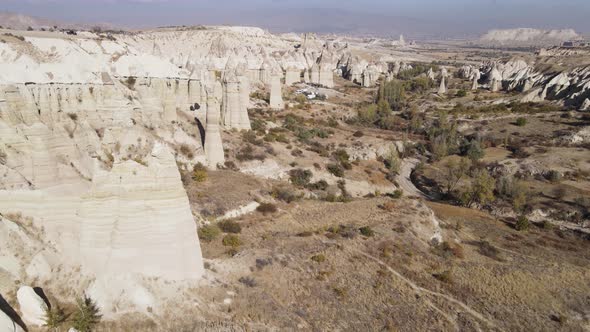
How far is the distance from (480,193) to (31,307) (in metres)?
34.6

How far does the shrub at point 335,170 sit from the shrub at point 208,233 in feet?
65.8

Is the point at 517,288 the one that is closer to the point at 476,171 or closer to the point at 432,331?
the point at 432,331

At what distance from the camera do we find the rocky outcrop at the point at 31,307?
13.1 meters

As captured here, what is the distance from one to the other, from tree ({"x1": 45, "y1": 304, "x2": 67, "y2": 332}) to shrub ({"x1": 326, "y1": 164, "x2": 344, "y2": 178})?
99.8ft

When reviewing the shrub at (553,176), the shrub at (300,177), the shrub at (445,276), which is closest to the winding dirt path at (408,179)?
the shrub at (300,177)

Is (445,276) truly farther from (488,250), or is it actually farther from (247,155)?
(247,155)

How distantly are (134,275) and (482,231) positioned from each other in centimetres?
2593

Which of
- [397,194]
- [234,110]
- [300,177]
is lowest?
[397,194]

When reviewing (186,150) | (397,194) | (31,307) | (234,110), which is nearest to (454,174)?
(397,194)

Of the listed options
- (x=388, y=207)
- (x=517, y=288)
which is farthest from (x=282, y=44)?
(x=517, y=288)

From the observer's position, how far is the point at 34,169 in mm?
15523

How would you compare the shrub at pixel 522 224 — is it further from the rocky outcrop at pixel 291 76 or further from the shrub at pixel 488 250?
the rocky outcrop at pixel 291 76

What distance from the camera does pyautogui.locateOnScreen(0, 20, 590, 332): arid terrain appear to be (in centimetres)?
1487

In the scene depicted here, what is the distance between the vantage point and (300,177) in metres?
38.2
